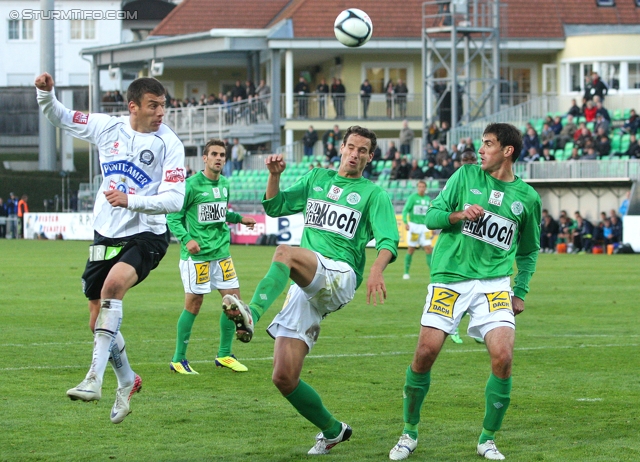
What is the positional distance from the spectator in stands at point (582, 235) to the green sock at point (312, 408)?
25978mm

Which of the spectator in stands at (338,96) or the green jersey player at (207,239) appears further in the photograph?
the spectator in stands at (338,96)

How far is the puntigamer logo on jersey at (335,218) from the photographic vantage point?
7.21 meters

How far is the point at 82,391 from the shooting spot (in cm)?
671

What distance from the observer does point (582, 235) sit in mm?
32188

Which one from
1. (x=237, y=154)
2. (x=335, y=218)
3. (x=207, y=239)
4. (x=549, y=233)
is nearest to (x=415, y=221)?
(x=207, y=239)

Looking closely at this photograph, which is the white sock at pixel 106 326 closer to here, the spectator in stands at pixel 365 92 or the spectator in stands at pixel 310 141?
the spectator in stands at pixel 310 141

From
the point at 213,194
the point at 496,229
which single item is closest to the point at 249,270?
the point at 213,194

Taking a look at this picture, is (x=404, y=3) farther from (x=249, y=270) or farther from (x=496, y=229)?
(x=496, y=229)

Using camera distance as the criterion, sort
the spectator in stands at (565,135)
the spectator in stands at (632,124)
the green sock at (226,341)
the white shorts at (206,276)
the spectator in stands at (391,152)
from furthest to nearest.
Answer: the spectator in stands at (391,152)
the spectator in stands at (565,135)
the spectator in stands at (632,124)
the white shorts at (206,276)
the green sock at (226,341)

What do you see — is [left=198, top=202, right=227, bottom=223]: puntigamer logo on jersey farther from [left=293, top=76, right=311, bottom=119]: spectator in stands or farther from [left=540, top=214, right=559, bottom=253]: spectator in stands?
[left=293, top=76, right=311, bottom=119]: spectator in stands

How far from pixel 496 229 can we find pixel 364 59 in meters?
42.6

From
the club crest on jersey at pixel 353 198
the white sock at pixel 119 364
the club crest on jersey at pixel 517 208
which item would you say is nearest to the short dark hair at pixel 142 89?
the club crest on jersey at pixel 353 198

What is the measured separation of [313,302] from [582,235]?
26.4 meters

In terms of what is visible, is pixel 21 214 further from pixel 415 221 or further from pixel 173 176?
pixel 173 176
